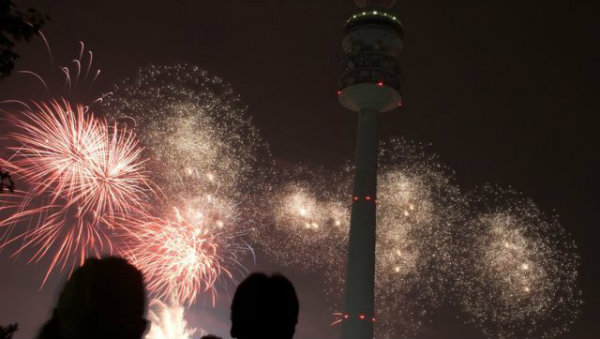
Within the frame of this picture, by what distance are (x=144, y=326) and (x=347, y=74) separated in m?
80.0

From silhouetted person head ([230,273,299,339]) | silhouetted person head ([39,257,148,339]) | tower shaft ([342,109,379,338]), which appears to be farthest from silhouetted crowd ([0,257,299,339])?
tower shaft ([342,109,379,338])

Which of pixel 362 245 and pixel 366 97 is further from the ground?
pixel 366 97

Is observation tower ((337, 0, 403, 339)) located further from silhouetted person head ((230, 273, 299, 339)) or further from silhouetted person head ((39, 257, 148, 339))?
silhouetted person head ((39, 257, 148, 339))

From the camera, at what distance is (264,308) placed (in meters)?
5.73

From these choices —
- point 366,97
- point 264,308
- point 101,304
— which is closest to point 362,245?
point 366,97

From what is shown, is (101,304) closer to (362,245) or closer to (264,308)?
(264,308)

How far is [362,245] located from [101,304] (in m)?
71.1

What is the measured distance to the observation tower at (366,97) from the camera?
244ft

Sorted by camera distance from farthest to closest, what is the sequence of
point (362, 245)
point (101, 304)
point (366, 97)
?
1. point (366, 97)
2. point (362, 245)
3. point (101, 304)

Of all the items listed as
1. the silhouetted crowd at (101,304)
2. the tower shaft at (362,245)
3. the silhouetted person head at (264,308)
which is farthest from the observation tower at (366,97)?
the silhouetted crowd at (101,304)

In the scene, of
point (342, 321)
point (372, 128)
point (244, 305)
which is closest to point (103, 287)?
point (244, 305)

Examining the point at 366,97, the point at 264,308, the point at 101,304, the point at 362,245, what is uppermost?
the point at 366,97

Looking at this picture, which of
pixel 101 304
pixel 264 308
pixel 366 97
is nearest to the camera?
pixel 101 304

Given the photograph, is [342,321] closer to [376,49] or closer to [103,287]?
[376,49]
